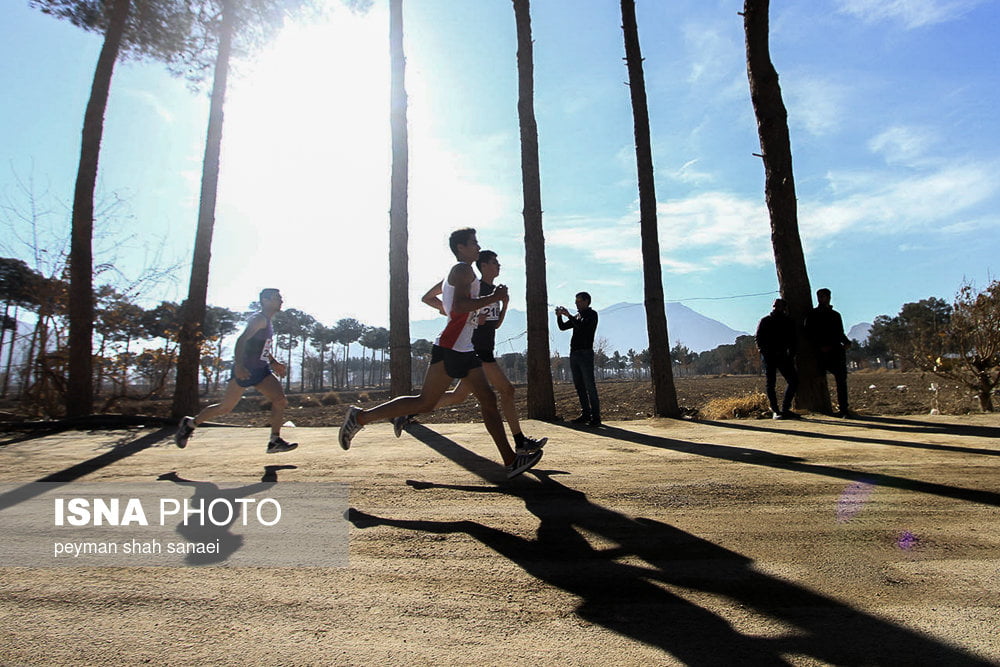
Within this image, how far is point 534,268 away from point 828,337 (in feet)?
14.3

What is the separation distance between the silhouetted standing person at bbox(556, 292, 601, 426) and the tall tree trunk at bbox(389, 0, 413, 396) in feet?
8.99

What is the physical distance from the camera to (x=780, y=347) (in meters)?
7.13

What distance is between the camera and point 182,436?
17.6 ft

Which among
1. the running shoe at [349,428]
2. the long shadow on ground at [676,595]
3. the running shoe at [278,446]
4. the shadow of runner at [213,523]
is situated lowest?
the long shadow on ground at [676,595]

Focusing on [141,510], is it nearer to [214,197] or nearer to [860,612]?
[860,612]

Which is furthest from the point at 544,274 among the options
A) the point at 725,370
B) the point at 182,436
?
the point at 725,370

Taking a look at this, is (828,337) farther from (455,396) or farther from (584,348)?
(455,396)

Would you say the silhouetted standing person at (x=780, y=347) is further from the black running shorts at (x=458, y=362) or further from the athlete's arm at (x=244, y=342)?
the athlete's arm at (x=244, y=342)

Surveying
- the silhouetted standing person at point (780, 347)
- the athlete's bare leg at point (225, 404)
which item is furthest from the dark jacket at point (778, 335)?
the athlete's bare leg at point (225, 404)

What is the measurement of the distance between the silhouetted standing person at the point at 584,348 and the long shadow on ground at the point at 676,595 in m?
4.27

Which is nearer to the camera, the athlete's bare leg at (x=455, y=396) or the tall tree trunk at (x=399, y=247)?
the athlete's bare leg at (x=455, y=396)

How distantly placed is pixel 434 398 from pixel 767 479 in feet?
7.80

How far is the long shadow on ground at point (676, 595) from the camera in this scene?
1.53m

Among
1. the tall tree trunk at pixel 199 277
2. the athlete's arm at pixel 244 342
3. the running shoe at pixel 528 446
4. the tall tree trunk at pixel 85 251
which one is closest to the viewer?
the running shoe at pixel 528 446
